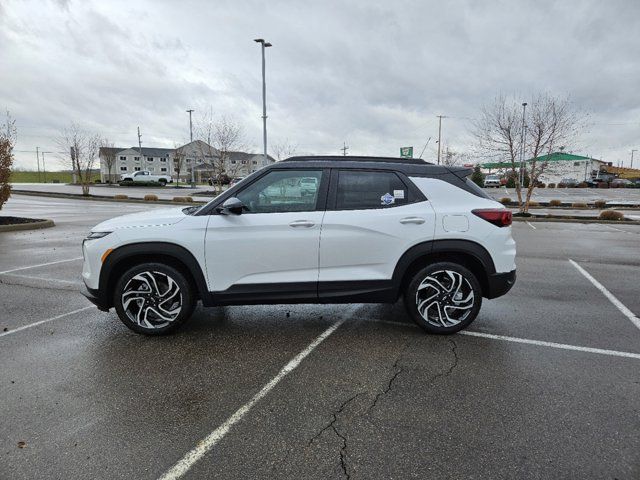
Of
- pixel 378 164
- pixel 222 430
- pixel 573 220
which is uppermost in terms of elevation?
pixel 378 164

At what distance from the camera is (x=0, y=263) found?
311 inches

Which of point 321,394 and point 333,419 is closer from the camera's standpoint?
point 333,419

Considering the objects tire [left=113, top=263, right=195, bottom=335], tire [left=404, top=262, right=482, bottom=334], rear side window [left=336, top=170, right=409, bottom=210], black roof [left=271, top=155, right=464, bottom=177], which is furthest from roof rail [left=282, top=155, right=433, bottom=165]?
tire [left=113, top=263, right=195, bottom=335]

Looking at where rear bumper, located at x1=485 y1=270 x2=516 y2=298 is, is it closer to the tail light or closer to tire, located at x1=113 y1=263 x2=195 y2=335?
the tail light

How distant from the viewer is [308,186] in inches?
165

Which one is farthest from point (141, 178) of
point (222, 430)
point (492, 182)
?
point (222, 430)

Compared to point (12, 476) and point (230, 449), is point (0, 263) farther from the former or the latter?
point (230, 449)

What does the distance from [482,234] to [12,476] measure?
162 inches

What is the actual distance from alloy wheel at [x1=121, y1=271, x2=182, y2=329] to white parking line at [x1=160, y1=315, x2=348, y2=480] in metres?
1.35

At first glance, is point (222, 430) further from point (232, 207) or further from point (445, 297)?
point (445, 297)

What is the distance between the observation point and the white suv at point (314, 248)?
4.02 meters

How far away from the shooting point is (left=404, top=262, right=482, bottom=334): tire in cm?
420

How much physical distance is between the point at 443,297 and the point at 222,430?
8.46 feet

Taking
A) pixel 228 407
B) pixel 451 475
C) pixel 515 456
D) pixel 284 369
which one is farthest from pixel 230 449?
pixel 515 456
